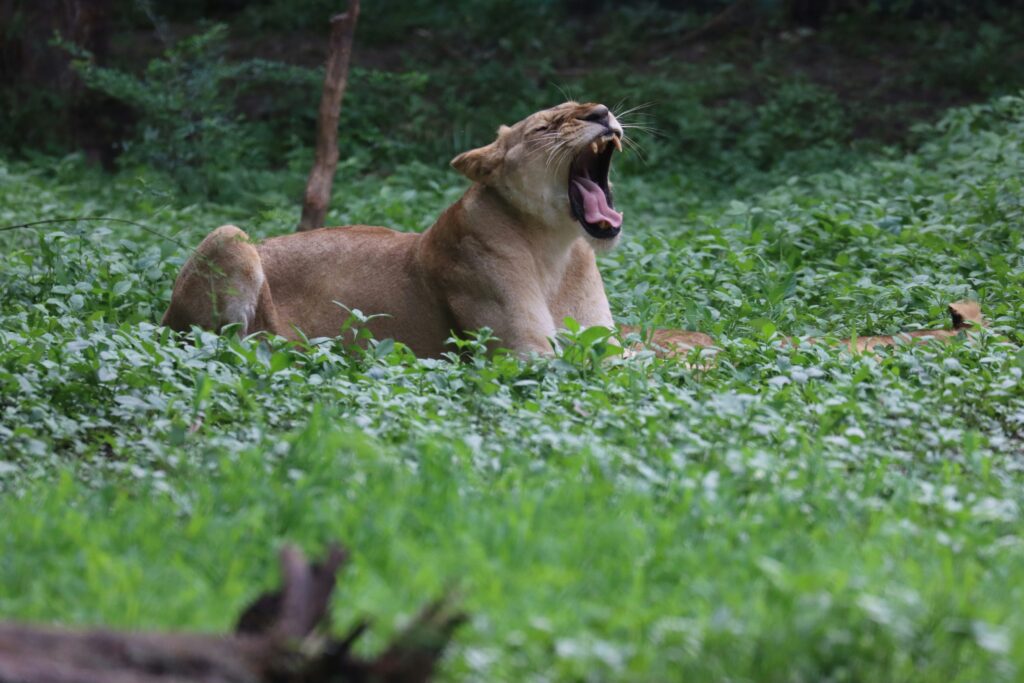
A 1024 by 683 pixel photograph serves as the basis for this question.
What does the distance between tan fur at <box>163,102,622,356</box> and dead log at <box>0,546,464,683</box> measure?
11.9 feet

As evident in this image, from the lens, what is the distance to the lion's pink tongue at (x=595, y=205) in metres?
6.73

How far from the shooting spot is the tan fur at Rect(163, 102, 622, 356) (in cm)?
669

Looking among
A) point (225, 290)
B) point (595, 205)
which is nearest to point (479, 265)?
point (595, 205)

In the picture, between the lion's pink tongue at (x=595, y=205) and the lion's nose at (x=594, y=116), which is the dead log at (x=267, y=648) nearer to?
the lion's pink tongue at (x=595, y=205)

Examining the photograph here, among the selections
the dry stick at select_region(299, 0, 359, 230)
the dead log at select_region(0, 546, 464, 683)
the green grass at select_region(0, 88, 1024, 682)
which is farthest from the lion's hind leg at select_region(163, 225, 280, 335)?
the dead log at select_region(0, 546, 464, 683)

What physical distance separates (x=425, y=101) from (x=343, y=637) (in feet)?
39.9

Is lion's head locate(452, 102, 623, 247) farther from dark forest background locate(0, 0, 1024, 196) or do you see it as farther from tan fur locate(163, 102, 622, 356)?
dark forest background locate(0, 0, 1024, 196)

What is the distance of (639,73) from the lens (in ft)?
50.4

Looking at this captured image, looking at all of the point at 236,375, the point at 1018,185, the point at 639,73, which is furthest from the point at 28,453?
the point at 639,73

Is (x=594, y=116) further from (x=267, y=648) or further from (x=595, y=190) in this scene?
(x=267, y=648)

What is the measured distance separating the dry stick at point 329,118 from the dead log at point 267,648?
7.17 meters

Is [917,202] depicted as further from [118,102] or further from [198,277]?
[118,102]

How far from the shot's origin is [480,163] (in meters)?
6.82

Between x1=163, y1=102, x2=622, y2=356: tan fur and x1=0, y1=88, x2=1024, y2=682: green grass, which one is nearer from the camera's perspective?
x1=0, y1=88, x2=1024, y2=682: green grass
